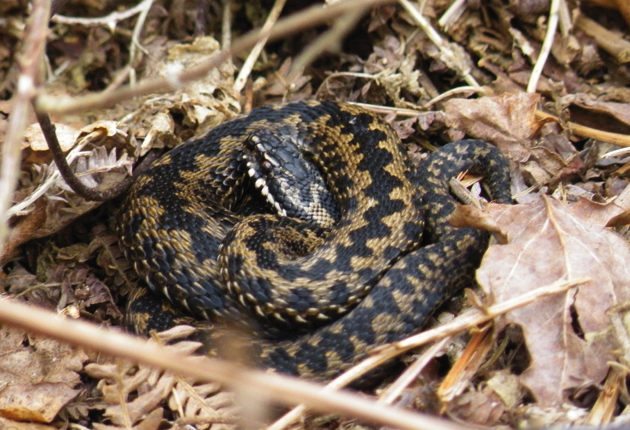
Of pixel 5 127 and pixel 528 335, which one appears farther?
pixel 5 127

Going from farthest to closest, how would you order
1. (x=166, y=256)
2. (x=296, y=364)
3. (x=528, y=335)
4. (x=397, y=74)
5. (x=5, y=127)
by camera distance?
(x=397, y=74) → (x=5, y=127) → (x=166, y=256) → (x=296, y=364) → (x=528, y=335)

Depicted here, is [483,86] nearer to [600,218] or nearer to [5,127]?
[600,218]

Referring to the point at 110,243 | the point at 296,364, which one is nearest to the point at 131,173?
the point at 110,243

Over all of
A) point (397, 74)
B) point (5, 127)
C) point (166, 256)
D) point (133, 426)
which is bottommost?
point (133, 426)

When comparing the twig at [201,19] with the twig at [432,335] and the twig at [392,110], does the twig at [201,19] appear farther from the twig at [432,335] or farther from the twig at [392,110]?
the twig at [432,335]

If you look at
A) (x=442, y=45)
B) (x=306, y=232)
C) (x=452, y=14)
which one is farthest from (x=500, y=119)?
(x=306, y=232)
